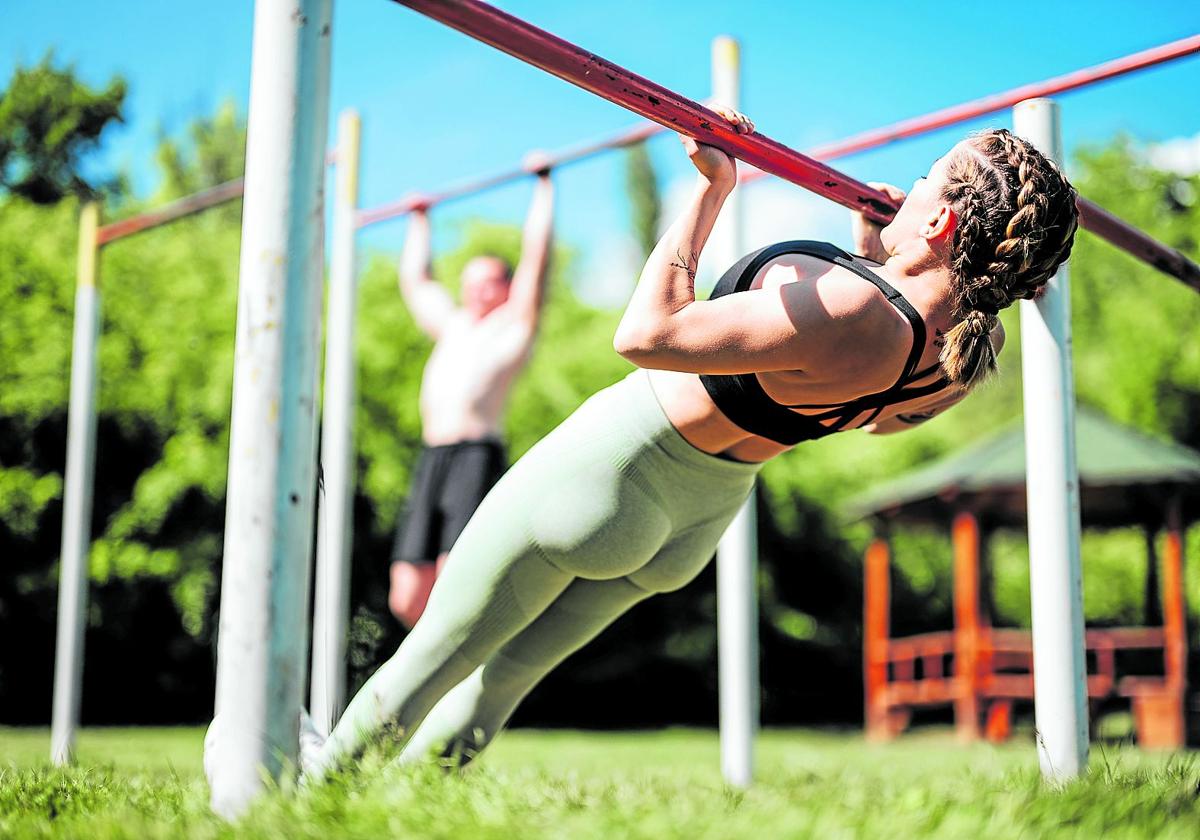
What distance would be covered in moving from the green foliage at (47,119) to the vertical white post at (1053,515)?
768cm

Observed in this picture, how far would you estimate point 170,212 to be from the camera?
5535 mm

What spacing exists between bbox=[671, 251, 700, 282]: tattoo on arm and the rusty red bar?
0.34 meters

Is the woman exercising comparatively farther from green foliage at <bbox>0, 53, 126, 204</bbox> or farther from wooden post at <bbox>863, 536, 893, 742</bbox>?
wooden post at <bbox>863, 536, 893, 742</bbox>

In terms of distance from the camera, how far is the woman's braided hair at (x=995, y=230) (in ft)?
7.17

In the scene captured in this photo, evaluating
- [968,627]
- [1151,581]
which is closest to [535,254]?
[968,627]

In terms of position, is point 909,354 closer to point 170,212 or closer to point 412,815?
point 412,815

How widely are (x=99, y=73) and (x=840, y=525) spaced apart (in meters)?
8.30

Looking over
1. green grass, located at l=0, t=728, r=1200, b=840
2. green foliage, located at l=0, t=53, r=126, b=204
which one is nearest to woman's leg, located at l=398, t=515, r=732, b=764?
green grass, located at l=0, t=728, r=1200, b=840

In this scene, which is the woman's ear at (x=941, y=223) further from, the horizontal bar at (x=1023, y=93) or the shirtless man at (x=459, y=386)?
the shirtless man at (x=459, y=386)

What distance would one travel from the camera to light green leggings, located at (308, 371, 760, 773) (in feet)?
7.77

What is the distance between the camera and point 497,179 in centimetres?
524

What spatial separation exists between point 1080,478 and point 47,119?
8671 millimetres

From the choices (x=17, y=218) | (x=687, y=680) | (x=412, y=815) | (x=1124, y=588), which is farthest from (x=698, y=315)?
(x=1124, y=588)

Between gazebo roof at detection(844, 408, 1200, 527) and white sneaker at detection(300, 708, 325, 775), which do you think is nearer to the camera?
white sneaker at detection(300, 708, 325, 775)
